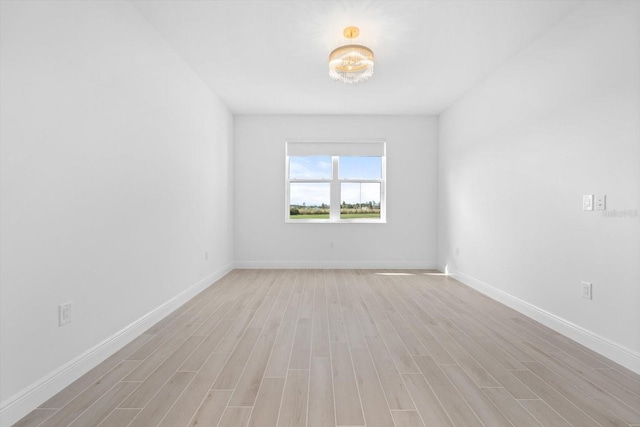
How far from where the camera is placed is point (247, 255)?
5223 mm

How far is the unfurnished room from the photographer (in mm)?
1535

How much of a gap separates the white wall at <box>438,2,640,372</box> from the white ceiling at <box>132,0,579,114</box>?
0.35 metres

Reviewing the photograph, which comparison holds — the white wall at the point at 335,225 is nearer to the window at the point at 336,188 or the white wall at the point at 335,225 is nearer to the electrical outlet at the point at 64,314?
the window at the point at 336,188

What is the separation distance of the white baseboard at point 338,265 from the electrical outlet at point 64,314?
11.3ft

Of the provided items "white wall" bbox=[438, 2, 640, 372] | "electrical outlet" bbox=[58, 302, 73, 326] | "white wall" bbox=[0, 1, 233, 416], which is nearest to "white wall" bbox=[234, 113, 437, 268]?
"white wall" bbox=[438, 2, 640, 372]

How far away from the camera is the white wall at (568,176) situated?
6.65ft

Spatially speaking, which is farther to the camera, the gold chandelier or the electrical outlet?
the gold chandelier

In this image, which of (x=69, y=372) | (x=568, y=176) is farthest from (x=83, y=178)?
(x=568, y=176)

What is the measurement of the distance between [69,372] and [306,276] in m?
3.14

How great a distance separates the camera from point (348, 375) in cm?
184

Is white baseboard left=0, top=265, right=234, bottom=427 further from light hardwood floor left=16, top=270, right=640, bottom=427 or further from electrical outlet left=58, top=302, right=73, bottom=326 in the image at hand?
electrical outlet left=58, top=302, right=73, bottom=326

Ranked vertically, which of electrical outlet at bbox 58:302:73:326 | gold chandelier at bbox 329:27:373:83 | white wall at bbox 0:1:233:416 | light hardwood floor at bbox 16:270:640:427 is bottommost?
light hardwood floor at bbox 16:270:640:427

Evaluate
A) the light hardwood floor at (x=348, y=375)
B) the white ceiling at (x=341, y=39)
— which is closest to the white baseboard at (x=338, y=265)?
the light hardwood floor at (x=348, y=375)

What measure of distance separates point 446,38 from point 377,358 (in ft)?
9.77
